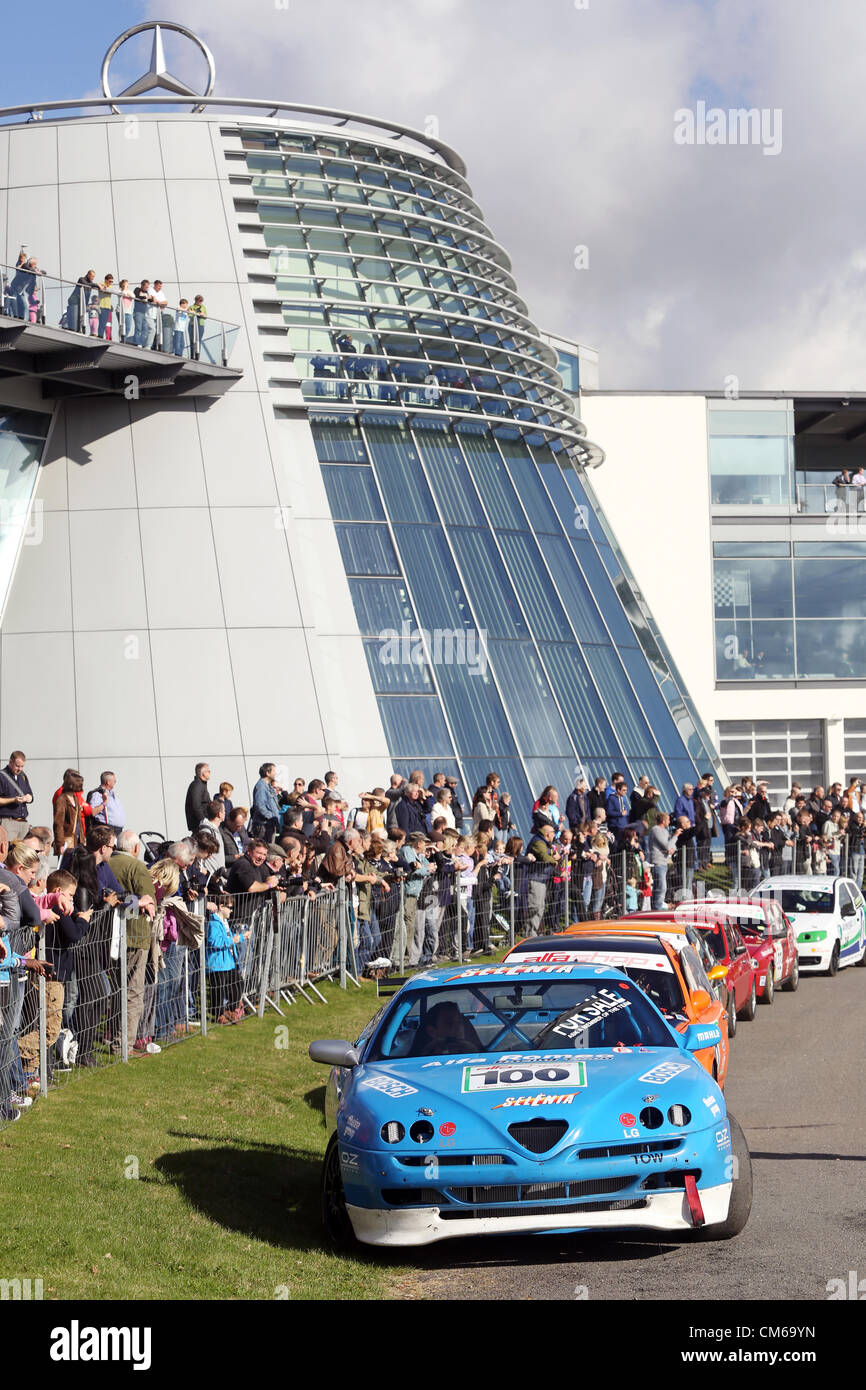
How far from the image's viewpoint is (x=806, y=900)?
2338 cm

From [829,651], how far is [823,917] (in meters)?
26.6

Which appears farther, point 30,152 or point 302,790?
point 30,152

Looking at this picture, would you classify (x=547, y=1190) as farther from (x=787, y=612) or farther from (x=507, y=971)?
(x=787, y=612)

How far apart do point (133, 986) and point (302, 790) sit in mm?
9120

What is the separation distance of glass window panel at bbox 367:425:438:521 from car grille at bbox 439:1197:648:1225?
2328cm

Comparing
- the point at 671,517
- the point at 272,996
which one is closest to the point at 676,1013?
the point at 272,996

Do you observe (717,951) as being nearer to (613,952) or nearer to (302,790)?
(613,952)

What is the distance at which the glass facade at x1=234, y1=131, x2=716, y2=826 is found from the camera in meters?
29.0

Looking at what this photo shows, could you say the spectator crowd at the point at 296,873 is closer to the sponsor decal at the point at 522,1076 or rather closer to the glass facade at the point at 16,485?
the sponsor decal at the point at 522,1076

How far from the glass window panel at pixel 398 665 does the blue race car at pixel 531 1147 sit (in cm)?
1991

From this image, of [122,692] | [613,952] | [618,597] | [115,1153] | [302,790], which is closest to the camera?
→ [115,1153]

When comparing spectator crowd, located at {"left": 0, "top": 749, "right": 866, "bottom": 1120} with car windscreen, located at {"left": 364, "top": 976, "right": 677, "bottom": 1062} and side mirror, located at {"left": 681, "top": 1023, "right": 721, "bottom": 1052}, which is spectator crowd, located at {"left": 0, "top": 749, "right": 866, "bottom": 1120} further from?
side mirror, located at {"left": 681, "top": 1023, "right": 721, "bottom": 1052}

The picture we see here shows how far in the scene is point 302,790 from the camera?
22047 millimetres
